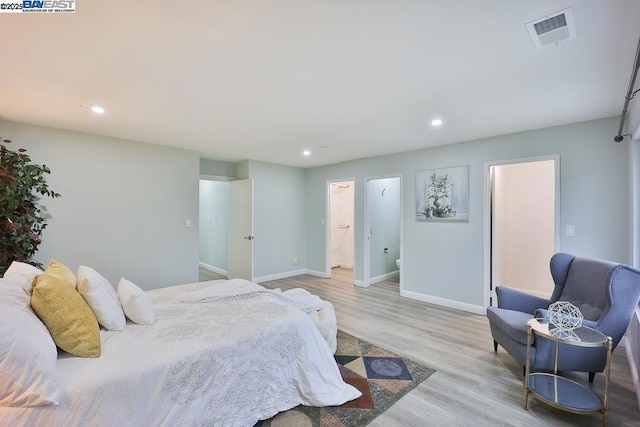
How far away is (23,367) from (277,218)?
4895 mm

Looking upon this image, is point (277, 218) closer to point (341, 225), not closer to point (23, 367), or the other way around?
point (341, 225)

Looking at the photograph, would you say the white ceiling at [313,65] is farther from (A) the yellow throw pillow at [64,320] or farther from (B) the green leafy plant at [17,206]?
(A) the yellow throw pillow at [64,320]

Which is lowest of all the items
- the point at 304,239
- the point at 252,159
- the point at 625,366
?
the point at 625,366

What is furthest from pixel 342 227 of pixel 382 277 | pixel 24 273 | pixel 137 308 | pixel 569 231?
pixel 24 273

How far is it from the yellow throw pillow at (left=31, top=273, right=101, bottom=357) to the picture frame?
13.9ft

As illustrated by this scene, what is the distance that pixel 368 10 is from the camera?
5.03 feet

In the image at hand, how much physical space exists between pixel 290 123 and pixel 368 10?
1.97m

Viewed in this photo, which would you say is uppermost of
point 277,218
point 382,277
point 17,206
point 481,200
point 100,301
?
point 481,200

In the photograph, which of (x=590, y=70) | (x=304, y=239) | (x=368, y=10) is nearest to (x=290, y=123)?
(x=368, y=10)

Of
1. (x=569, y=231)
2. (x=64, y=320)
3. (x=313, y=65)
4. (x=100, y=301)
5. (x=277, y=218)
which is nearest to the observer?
(x=64, y=320)

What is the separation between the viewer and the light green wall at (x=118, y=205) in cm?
360

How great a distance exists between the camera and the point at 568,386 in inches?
83.9

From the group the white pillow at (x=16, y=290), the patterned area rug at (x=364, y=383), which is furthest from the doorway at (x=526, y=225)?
the white pillow at (x=16, y=290)

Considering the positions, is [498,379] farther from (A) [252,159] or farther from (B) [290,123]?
(A) [252,159]
